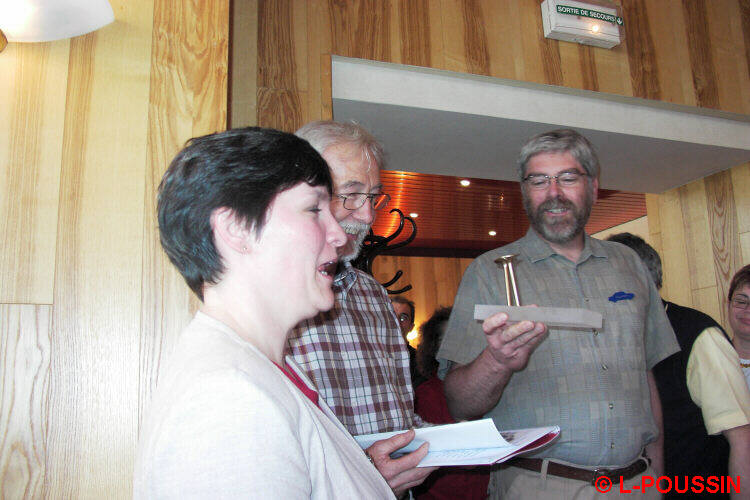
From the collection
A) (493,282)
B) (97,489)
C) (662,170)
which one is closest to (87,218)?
(97,489)

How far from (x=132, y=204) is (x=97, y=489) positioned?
681 millimetres

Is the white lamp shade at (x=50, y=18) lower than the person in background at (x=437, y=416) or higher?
higher

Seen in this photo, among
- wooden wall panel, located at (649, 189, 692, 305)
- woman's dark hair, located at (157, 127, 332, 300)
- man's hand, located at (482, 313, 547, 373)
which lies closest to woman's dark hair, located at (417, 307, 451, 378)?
man's hand, located at (482, 313, 547, 373)

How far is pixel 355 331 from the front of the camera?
1.39 meters

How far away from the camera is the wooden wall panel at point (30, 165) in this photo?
52.9 inches

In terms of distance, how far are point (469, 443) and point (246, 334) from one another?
1.51 ft

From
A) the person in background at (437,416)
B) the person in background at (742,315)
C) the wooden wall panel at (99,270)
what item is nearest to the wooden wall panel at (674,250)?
the person in background at (742,315)

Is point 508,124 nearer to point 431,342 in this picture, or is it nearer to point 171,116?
point 431,342

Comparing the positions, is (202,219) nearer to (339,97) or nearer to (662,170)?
(339,97)

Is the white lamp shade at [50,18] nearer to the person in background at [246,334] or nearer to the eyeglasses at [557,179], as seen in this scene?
the person in background at [246,334]

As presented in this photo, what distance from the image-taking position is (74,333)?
1.35 m

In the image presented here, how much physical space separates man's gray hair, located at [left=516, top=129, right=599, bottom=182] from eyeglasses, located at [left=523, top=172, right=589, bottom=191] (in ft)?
0.14

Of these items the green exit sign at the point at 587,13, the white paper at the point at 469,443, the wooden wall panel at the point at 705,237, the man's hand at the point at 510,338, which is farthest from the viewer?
the wooden wall panel at the point at 705,237

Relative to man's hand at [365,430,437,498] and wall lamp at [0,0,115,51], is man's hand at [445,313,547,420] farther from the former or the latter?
wall lamp at [0,0,115,51]
